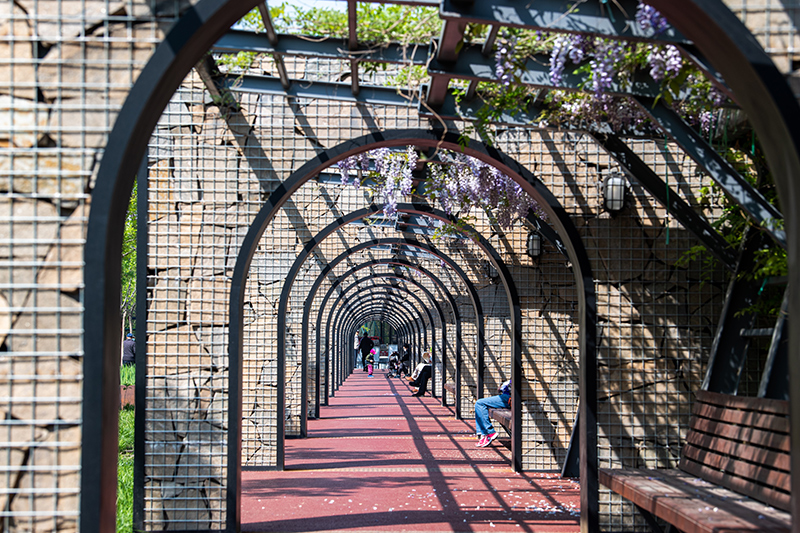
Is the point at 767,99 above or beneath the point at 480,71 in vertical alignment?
beneath

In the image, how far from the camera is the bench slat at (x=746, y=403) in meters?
3.66

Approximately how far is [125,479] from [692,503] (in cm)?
517

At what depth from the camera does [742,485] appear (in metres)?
3.83

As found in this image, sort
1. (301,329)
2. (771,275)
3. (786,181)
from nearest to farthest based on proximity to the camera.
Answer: (786,181) < (771,275) < (301,329)

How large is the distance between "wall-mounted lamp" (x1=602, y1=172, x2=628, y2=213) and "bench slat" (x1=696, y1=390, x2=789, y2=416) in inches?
56.9

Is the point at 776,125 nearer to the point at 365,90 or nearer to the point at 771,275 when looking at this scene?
the point at 771,275

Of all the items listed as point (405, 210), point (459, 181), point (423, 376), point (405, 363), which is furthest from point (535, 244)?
point (405, 363)

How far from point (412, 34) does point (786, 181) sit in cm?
226

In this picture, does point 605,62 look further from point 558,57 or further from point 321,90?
point 321,90

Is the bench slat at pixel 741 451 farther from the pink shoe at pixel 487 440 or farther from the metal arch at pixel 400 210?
the pink shoe at pixel 487 440

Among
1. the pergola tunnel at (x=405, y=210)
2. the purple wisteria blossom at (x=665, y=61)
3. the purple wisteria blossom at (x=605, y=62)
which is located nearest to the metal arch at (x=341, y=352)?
the pergola tunnel at (x=405, y=210)

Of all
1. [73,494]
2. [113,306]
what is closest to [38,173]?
[113,306]

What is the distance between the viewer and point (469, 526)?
5695mm

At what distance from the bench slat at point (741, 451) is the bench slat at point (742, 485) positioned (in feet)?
0.34
